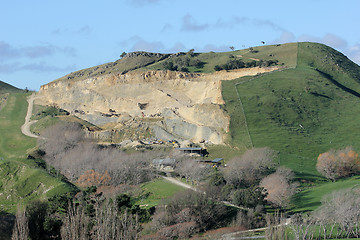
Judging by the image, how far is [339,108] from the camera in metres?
112

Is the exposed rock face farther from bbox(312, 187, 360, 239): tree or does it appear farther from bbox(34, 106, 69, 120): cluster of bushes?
bbox(312, 187, 360, 239): tree

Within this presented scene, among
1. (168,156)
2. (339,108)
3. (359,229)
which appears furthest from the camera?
(339,108)

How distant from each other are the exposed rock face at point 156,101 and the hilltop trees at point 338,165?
2071 cm

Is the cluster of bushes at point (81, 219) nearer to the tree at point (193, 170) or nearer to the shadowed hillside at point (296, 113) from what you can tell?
the tree at point (193, 170)

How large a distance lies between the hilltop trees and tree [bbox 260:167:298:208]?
242 inches

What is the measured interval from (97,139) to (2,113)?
129 feet

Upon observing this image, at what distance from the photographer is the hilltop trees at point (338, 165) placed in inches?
3351

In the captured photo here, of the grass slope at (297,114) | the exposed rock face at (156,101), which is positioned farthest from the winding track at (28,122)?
the grass slope at (297,114)

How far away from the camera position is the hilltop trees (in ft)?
279

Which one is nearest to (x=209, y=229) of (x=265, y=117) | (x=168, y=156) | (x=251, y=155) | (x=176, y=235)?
(x=176, y=235)

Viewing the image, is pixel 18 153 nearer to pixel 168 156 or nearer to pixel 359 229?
pixel 168 156

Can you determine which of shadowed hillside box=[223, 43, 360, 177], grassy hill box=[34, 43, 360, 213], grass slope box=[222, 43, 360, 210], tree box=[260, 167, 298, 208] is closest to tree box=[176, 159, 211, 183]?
grassy hill box=[34, 43, 360, 213]

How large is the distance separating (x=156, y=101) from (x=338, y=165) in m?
51.3

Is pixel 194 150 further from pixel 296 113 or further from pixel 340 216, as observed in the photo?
pixel 340 216
